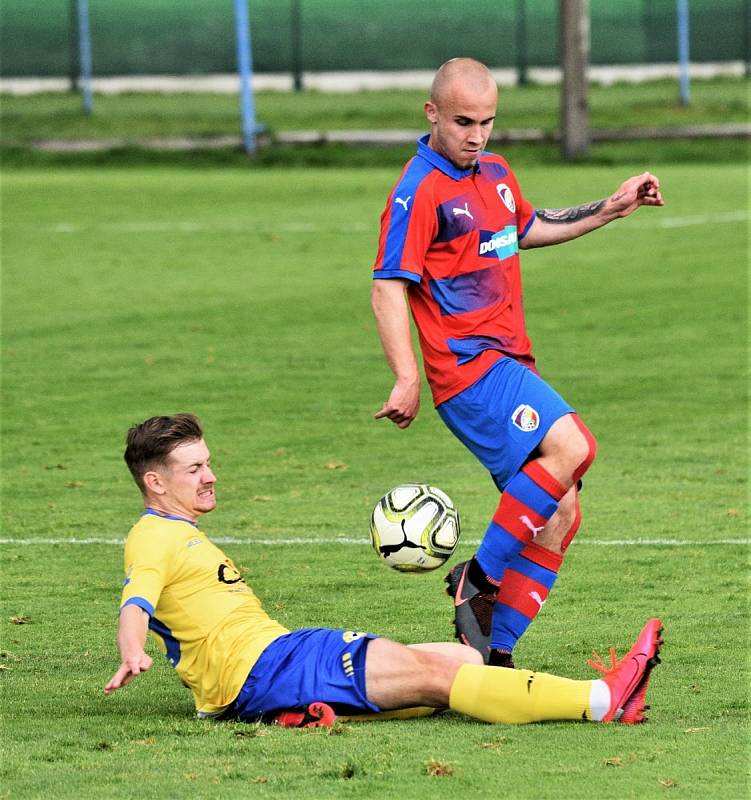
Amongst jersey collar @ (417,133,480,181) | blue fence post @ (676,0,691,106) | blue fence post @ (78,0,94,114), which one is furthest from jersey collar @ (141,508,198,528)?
blue fence post @ (676,0,691,106)

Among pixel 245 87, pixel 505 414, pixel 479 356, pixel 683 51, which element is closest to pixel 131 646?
pixel 505 414

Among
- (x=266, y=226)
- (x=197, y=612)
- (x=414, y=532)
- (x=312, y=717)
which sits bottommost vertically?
(x=312, y=717)

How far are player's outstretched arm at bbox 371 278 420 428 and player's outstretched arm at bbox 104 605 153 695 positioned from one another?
1.13 m

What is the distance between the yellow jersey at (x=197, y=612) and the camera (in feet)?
18.2

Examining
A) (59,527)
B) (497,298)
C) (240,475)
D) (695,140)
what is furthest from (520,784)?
(695,140)

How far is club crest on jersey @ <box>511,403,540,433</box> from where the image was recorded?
19.6ft

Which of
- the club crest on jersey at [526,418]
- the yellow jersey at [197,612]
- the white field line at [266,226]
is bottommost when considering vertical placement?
the yellow jersey at [197,612]

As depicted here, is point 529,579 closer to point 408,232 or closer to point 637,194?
point 408,232

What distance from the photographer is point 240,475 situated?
9.89 metres

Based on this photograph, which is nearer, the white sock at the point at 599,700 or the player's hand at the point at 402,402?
the white sock at the point at 599,700

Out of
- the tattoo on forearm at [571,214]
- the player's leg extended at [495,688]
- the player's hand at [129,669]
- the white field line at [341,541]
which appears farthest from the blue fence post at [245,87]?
the player's hand at [129,669]

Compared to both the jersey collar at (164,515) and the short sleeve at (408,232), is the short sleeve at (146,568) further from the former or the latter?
the short sleeve at (408,232)

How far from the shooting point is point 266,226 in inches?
838

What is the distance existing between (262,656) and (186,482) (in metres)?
0.63
